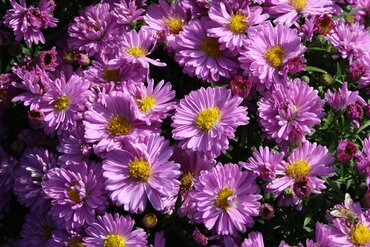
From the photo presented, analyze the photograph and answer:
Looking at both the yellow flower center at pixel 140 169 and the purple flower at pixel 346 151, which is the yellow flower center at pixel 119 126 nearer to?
the yellow flower center at pixel 140 169

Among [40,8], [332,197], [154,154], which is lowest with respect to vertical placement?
[332,197]

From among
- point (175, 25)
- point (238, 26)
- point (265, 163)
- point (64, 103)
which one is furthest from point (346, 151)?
point (64, 103)

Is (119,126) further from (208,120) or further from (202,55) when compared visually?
(202,55)

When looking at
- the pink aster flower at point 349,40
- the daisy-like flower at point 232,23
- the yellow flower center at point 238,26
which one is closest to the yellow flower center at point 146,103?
the daisy-like flower at point 232,23

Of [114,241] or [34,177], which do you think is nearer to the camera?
[114,241]

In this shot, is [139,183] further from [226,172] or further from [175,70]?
[175,70]

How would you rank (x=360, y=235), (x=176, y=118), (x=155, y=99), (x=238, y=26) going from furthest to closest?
(x=238, y=26) → (x=155, y=99) → (x=176, y=118) → (x=360, y=235)

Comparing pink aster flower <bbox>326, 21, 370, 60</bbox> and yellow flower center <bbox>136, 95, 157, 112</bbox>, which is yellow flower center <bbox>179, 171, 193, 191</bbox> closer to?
yellow flower center <bbox>136, 95, 157, 112</bbox>

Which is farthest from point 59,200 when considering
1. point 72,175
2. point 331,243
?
point 331,243
